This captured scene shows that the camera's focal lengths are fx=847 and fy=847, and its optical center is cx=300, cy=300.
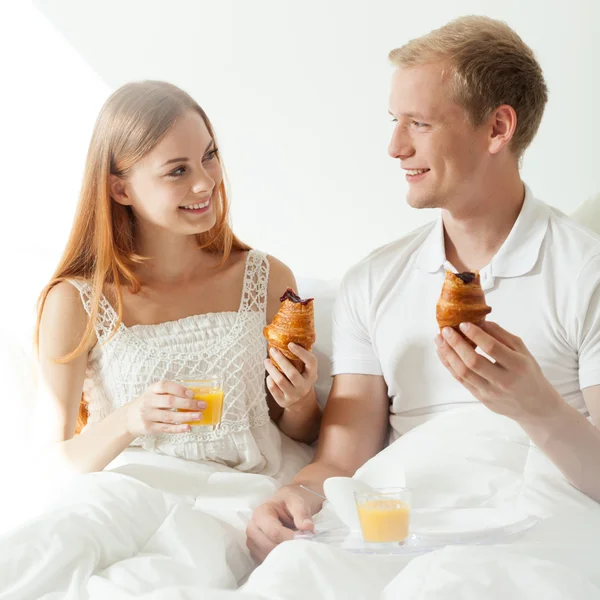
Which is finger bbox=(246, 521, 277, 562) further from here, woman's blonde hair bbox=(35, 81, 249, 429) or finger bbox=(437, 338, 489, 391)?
woman's blonde hair bbox=(35, 81, 249, 429)

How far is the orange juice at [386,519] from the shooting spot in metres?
1.61

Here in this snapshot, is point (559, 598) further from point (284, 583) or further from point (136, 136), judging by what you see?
point (136, 136)

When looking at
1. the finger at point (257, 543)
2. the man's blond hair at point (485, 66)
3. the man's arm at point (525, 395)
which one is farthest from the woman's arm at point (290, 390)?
the man's blond hair at point (485, 66)

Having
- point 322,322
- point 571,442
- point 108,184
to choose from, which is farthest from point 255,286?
point 571,442

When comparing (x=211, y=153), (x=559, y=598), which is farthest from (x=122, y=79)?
(x=559, y=598)

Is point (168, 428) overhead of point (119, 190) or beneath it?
beneath

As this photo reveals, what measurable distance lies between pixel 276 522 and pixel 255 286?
79 centimetres

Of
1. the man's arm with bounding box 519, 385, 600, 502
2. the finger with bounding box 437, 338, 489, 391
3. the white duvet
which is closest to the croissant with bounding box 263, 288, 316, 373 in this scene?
the white duvet

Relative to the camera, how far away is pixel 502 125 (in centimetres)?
210

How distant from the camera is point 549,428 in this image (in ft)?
5.58

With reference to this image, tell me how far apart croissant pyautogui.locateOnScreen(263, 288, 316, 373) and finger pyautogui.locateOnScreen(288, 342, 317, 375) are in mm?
15

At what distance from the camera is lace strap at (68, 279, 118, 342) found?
7.25 feet

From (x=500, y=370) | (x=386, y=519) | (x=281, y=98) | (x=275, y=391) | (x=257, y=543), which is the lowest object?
(x=257, y=543)

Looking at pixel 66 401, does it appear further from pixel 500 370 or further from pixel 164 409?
pixel 500 370
